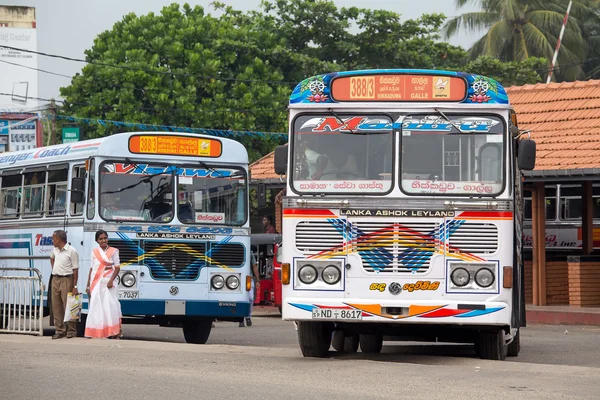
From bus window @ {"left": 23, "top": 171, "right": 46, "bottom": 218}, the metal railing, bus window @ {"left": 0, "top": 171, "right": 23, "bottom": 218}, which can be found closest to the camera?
the metal railing

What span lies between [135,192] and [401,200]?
5.86 m

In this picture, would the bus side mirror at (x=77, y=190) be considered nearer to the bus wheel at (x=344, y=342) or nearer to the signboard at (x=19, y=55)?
the bus wheel at (x=344, y=342)

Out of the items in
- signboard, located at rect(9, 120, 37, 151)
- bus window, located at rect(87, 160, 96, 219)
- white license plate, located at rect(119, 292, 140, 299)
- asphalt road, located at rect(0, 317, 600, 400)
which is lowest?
asphalt road, located at rect(0, 317, 600, 400)

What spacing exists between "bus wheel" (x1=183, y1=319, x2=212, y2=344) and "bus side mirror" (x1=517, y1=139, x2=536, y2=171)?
24.1 feet

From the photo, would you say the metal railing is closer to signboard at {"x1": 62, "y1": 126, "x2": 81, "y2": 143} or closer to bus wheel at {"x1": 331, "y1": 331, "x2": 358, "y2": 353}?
bus wheel at {"x1": 331, "y1": 331, "x2": 358, "y2": 353}

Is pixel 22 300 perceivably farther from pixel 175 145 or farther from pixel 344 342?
pixel 344 342

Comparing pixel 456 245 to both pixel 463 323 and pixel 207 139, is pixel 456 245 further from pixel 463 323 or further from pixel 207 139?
pixel 207 139

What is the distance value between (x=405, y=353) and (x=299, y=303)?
3.41m

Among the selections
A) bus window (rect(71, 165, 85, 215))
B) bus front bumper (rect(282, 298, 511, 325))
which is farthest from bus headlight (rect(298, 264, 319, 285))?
bus window (rect(71, 165, 85, 215))

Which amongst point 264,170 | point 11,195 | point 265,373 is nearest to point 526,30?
point 264,170

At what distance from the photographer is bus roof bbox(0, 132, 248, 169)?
17125 millimetres

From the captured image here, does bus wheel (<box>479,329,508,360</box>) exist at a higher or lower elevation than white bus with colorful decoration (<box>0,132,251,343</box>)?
lower

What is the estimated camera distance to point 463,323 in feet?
40.5

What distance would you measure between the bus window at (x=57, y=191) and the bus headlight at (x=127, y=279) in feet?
5.14
